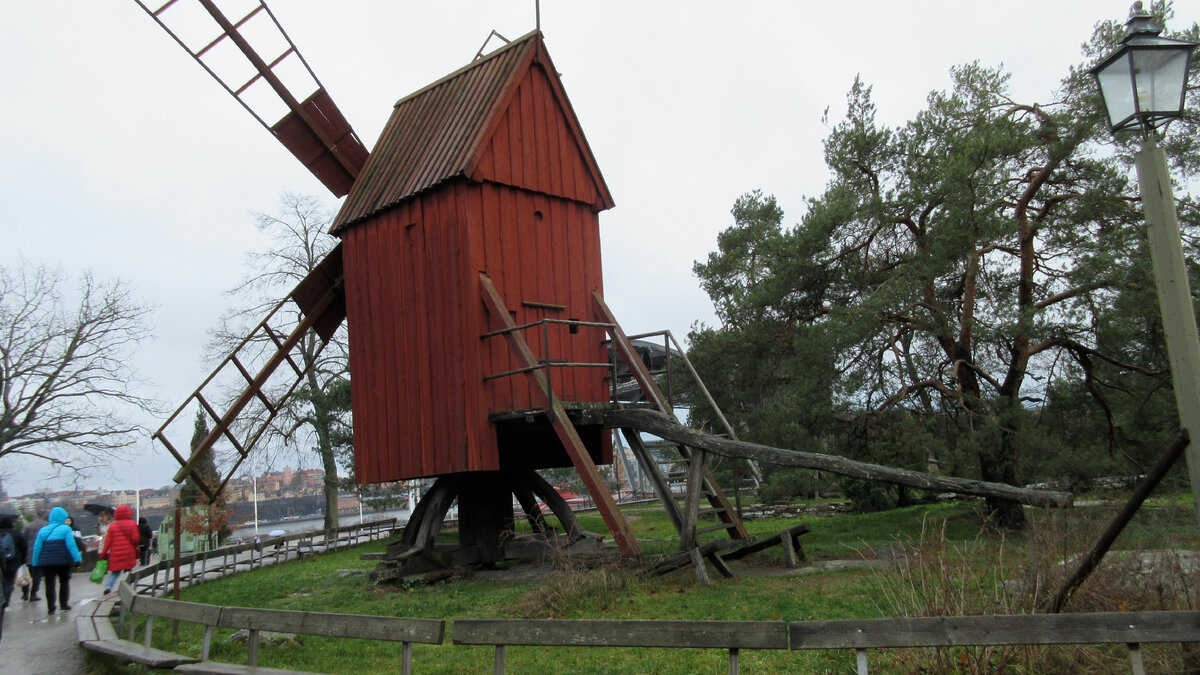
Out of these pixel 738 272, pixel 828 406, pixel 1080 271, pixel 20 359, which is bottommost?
pixel 828 406

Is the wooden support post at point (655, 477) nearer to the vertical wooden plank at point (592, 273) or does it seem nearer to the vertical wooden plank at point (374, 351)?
the vertical wooden plank at point (592, 273)

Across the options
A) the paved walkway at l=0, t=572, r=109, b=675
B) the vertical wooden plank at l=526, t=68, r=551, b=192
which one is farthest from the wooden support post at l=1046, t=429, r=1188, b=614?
the vertical wooden plank at l=526, t=68, r=551, b=192

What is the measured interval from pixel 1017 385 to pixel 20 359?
2756cm

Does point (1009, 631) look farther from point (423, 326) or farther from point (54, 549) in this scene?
point (54, 549)

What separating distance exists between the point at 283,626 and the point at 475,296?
6.78 m

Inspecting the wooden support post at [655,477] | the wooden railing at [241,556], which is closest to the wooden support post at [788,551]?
the wooden support post at [655,477]

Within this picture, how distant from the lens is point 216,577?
18.7 meters

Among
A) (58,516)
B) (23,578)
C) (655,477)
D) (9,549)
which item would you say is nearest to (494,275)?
(655,477)

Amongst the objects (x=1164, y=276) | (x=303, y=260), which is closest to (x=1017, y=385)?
(x=1164, y=276)

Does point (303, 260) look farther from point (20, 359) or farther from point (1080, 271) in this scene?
point (1080, 271)

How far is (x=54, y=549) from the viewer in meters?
12.4

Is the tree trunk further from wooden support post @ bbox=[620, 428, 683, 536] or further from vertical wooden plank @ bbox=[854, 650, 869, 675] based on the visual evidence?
vertical wooden plank @ bbox=[854, 650, 869, 675]

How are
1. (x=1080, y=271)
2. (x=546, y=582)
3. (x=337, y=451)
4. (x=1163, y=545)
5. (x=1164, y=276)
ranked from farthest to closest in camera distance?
(x=337, y=451) → (x=1080, y=271) → (x=546, y=582) → (x=1163, y=545) → (x=1164, y=276)

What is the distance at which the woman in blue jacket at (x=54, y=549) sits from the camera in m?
12.4
